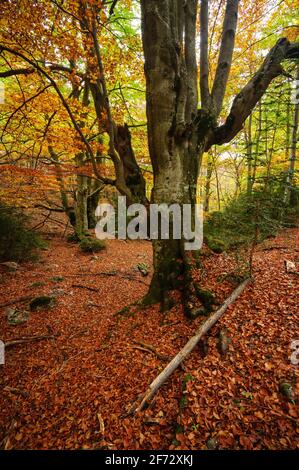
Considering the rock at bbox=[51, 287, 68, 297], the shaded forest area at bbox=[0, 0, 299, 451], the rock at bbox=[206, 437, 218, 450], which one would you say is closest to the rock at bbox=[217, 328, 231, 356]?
the shaded forest area at bbox=[0, 0, 299, 451]

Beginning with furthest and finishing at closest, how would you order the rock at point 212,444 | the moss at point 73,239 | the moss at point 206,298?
the moss at point 73,239, the moss at point 206,298, the rock at point 212,444

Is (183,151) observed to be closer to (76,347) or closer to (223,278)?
(223,278)

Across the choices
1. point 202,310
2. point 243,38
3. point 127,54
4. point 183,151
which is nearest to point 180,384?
point 202,310

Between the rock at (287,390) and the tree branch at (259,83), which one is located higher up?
the tree branch at (259,83)

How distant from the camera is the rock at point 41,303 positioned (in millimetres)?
4965

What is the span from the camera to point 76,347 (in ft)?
12.2

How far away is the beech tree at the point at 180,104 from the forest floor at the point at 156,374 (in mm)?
671

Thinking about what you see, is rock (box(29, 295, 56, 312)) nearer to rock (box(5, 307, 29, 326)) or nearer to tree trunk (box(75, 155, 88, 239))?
rock (box(5, 307, 29, 326))

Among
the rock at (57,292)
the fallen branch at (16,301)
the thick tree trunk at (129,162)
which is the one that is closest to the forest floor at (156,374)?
the fallen branch at (16,301)

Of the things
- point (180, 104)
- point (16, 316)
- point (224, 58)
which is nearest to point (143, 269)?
point (16, 316)

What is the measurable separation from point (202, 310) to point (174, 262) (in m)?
0.96

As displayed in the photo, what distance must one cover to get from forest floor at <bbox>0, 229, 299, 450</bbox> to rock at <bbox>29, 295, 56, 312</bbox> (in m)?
0.21

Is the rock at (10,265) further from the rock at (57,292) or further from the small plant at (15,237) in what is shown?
the rock at (57,292)

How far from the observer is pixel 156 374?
2730mm
